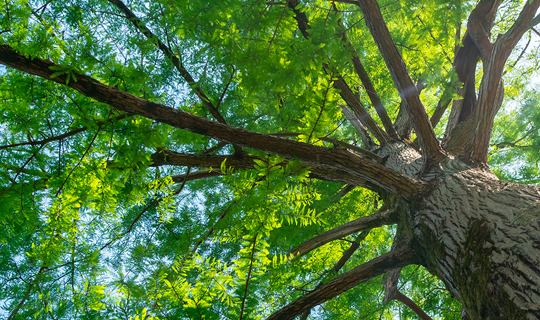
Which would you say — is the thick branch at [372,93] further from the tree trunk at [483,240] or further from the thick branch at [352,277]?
the thick branch at [352,277]

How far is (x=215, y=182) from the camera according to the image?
3.83 metres

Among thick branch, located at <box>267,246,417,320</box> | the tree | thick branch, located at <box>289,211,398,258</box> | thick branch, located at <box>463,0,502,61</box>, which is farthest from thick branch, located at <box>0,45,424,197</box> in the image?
thick branch, located at <box>463,0,502,61</box>

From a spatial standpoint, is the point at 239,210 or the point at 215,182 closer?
the point at 239,210

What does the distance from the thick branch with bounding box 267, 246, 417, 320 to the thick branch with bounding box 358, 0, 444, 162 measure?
31.5 inches

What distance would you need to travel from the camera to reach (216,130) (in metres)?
1.51

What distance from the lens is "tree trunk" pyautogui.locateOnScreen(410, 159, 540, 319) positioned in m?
0.99

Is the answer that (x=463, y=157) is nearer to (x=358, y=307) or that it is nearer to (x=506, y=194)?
(x=506, y=194)

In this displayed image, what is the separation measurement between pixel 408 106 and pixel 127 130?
5.62 feet

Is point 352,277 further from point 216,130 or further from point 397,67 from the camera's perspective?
point 397,67

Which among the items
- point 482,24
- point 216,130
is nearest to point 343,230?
point 216,130

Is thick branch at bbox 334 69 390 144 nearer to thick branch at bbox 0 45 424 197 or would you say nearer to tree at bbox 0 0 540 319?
tree at bbox 0 0 540 319

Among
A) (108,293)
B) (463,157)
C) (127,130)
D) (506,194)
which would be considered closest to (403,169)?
(463,157)

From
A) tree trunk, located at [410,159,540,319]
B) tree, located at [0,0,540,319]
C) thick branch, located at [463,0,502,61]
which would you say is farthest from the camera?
thick branch, located at [463,0,502,61]

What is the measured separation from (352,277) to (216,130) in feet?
3.92
